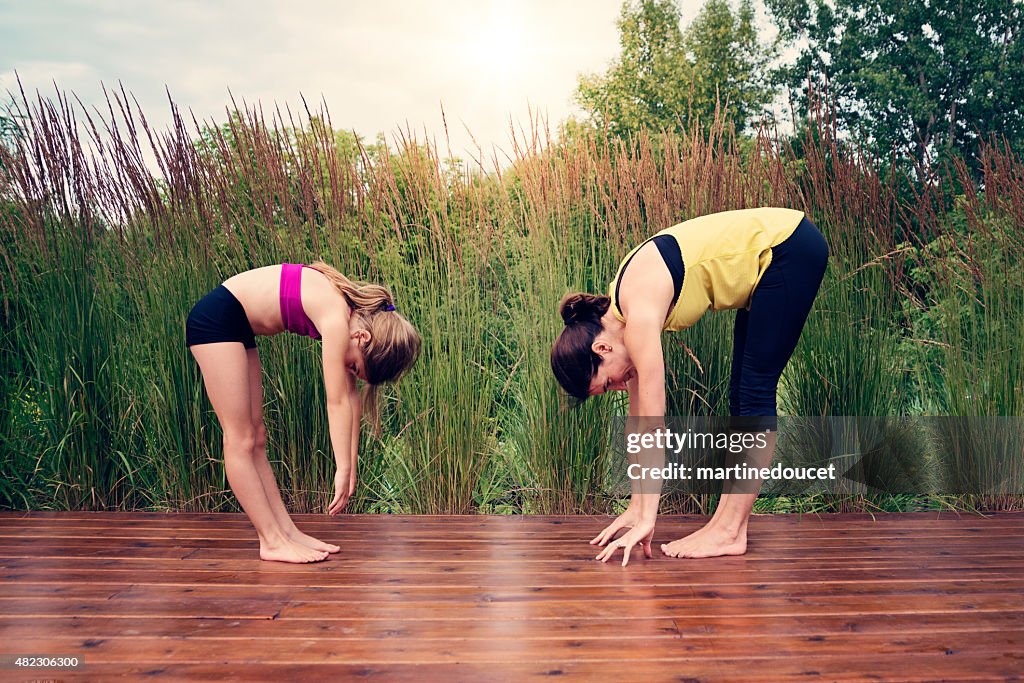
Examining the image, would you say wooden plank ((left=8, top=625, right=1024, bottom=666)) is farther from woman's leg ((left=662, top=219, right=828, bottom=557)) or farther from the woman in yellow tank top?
woman's leg ((left=662, top=219, right=828, bottom=557))

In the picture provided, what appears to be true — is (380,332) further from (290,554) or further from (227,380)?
(290,554)

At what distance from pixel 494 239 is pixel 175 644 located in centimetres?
179

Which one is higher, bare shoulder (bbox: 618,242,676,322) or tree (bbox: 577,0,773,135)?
tree (bbox: 577,0,773,135)

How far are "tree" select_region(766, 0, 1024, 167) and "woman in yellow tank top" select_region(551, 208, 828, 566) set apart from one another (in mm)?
15000

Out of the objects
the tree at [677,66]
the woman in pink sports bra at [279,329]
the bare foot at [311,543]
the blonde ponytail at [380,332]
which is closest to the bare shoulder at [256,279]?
the woman in pink sports bra at [279,329]

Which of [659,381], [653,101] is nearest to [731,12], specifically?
[653,101]

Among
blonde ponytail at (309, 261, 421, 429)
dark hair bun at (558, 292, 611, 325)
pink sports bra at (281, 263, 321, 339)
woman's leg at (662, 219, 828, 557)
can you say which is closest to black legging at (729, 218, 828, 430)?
woman's leg at (662, 219, 828, 557)

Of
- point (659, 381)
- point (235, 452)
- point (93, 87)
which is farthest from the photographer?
point (93, 87)

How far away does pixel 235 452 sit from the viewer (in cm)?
201

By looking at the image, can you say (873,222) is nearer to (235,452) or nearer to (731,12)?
(235,452)

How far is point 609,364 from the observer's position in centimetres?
201

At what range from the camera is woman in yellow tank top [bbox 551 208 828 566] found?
1956mm

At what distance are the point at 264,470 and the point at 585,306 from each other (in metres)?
1.05

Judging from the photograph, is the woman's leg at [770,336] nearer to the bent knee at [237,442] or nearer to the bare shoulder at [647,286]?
the bare shoulder at [647,286]
